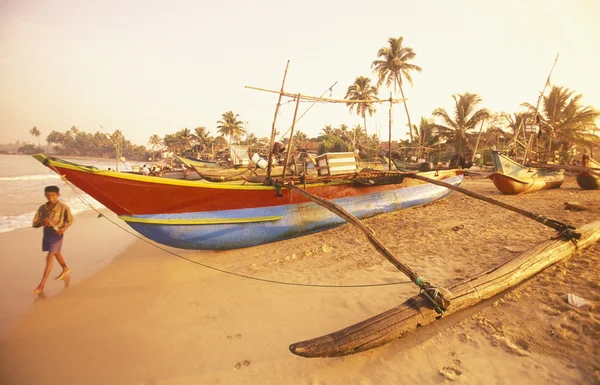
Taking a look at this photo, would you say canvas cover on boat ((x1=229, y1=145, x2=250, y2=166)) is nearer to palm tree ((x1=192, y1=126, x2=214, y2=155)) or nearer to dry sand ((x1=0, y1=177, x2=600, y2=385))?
dry sand ((x1=0, y1=177, x2=600, y2=385))

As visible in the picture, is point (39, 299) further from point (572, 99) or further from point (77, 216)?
point (572, 99)

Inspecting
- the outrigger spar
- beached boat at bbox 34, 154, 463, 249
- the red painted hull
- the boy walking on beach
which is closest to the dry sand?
the outrigger spar

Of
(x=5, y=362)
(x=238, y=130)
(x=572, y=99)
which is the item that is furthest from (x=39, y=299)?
(x=238, y=130)

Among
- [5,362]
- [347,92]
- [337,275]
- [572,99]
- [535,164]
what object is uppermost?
[347,92]

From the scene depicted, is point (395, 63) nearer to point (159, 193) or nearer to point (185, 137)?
point (159, 193)

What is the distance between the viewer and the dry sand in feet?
8.17

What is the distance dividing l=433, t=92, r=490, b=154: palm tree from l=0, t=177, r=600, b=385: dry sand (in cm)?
2103

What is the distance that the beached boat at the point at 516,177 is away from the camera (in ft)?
35.3

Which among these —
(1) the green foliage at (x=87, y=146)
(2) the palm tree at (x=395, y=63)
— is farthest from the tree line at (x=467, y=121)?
(1) the green foliage at (x=87, y=146)

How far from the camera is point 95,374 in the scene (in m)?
2.79

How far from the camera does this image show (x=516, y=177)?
1097cm

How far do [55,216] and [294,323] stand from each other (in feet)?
15.2

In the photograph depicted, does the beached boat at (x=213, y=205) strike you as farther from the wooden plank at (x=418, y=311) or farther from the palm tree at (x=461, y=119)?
the palm tree at (x=461, y=119)

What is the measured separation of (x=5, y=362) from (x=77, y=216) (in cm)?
1093
